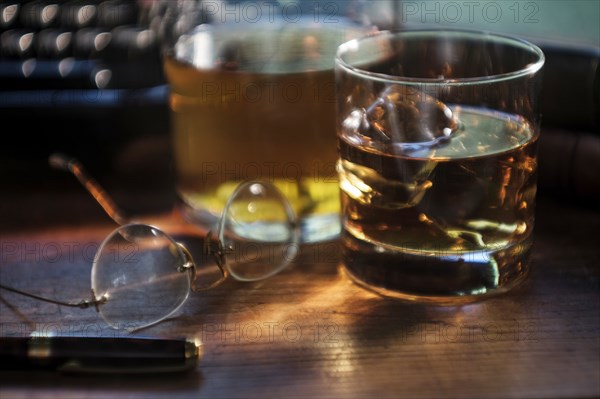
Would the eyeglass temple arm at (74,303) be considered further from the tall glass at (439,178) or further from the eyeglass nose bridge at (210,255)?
the tall glass at (439,178)

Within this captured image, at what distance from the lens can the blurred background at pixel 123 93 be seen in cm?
68

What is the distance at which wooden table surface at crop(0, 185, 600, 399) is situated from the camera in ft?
1.57

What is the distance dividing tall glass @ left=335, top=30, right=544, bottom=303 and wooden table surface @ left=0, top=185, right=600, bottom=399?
2 centimetres

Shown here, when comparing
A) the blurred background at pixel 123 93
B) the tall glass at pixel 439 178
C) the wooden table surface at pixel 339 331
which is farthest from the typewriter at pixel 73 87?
the tall glass at pixel 439 178

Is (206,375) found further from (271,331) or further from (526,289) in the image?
(526,289)

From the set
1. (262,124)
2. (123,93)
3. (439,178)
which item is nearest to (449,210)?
(439,178)

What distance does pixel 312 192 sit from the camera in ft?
2.19

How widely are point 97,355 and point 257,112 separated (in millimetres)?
238

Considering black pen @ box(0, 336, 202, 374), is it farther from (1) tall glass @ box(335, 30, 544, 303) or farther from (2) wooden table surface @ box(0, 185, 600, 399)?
(1) tall glass @ box(335, 30, 544, 303)

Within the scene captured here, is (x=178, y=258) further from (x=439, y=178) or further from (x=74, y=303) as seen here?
(x=439, y=178)

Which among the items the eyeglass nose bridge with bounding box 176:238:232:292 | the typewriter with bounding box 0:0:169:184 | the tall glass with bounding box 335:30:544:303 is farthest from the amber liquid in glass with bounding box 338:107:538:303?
the typewriter with bounding box 0:0:169:184

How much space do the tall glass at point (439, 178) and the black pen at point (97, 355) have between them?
0.16 m

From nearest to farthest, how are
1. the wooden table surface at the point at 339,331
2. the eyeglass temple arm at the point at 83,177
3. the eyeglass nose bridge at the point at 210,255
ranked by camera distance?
the wooden table surface at the point at 339,331 → the eyeglass nose bridge at the point at 210,255 → the eyeglass temple arm at the point at 83,177

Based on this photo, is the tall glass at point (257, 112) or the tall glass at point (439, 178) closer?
the tall glass at point (439, 178)
